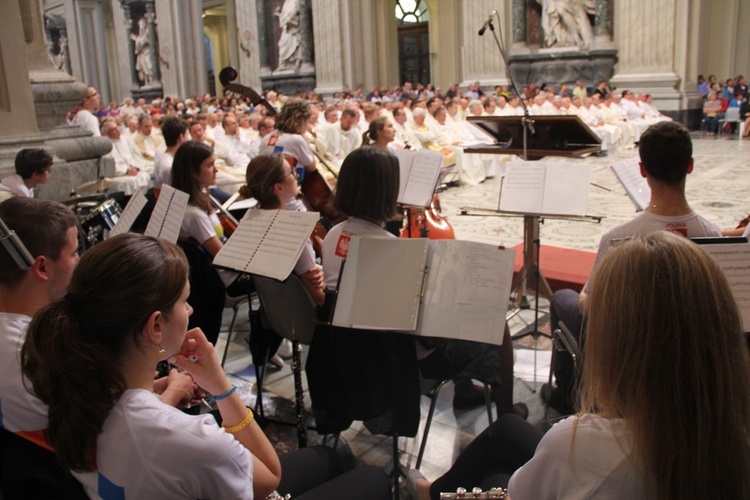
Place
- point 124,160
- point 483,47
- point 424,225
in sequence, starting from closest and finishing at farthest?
point 424,225 < point 124,160 < point 483,47

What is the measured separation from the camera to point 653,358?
1193 millimetres

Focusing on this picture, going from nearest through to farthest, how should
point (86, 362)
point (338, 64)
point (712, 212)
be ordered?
1. point (86, 362)
2. point (712, 212)
3. point (338, 64)

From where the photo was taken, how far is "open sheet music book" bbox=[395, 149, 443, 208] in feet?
14.7

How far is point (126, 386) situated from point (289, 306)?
161cm

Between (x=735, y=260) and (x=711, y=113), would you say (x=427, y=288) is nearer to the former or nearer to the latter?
(x=735, y=260)

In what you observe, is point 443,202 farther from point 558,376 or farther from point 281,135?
point 558,376

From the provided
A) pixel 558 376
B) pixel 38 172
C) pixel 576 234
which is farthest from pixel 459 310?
pixel 576 234

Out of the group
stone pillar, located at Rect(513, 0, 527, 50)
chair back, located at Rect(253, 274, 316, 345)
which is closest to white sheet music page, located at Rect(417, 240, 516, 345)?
chair back, located at Rect(253, 274, 316, 345)

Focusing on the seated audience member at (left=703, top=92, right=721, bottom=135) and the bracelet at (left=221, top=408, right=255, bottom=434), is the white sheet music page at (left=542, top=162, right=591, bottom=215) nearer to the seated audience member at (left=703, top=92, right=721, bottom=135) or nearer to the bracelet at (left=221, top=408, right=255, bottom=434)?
the bracelet at (left=221, top=408, right=255, bottom=434)

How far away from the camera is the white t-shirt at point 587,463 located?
1.20 meters

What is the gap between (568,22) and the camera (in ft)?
53.8

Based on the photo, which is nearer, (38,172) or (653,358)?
(653,358)

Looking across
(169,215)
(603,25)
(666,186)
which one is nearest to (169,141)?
(169,215)

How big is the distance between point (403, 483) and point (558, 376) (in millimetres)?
1004
